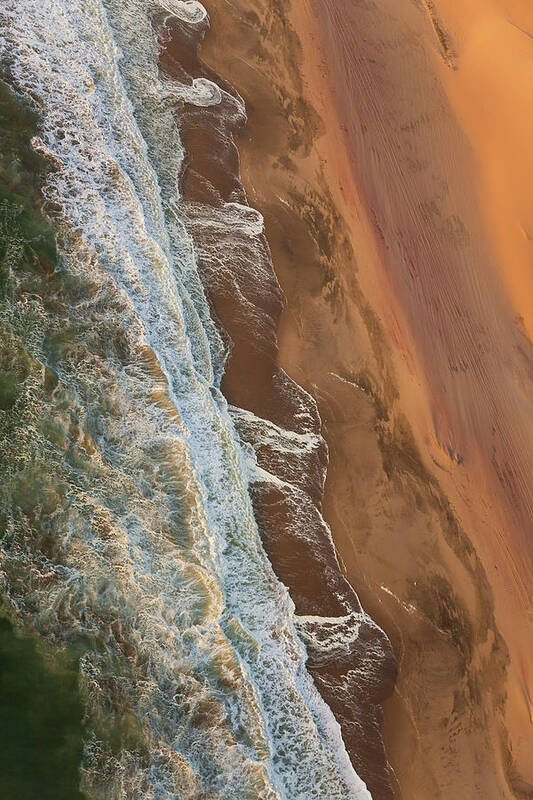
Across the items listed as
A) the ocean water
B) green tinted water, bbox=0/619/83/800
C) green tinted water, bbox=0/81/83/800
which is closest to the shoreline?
the ocean water

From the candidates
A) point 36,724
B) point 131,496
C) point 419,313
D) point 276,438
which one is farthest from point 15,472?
point 419,313

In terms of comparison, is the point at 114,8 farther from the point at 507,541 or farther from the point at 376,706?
the point at 376,706

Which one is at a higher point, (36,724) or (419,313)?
(419,313)

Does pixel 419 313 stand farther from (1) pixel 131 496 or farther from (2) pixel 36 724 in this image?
(2) pixel 36 724

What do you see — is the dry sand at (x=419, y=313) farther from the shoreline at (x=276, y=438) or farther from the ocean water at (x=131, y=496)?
the ocean water at (x=131, y=496)

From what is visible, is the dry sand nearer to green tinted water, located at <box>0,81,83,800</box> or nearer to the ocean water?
the ocean water

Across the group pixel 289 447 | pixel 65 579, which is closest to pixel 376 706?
pixel 289 447
